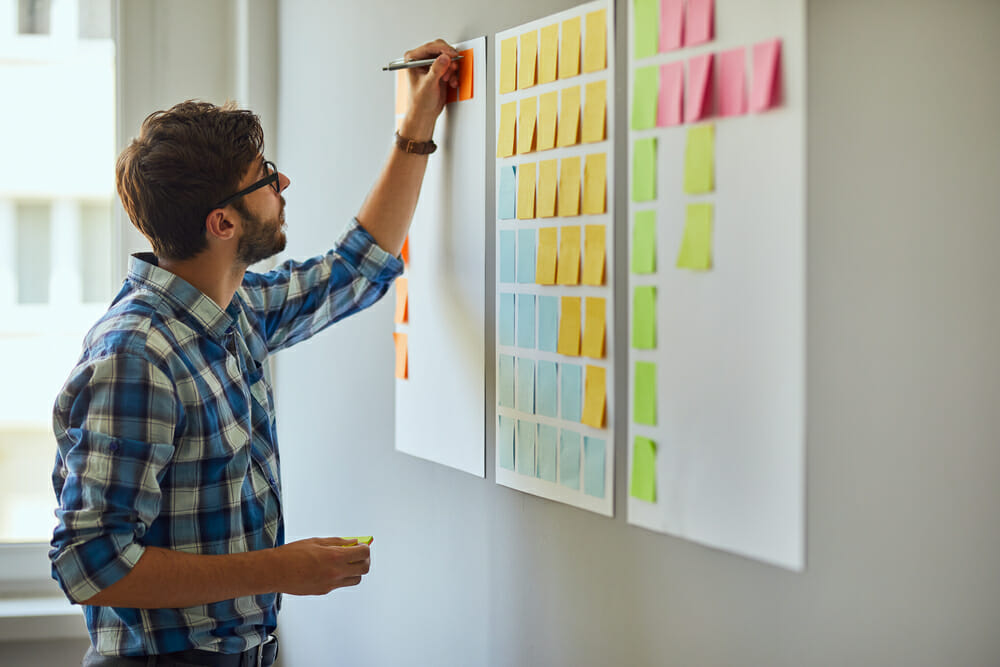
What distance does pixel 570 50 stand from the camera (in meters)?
1.00

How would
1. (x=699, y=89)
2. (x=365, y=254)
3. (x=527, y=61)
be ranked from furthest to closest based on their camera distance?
(x=365, y=254), (x=527, y=61), (x=699, y=89)

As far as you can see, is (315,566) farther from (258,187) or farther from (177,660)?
(258,187)

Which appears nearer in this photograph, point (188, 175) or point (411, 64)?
point (188, 175)

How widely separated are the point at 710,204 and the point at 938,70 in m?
0.23

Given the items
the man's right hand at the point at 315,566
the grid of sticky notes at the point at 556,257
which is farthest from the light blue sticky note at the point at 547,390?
the man's right hand at the point at 315,566

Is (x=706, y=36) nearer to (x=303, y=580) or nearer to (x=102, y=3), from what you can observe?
(x=303, y=580)

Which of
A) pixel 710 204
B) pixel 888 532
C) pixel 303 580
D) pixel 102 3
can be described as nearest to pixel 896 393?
pixel 888 532

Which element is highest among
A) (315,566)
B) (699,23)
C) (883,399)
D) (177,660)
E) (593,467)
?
(699,23)

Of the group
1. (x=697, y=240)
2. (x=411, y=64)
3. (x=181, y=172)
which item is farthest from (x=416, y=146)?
(x=697, y=240)

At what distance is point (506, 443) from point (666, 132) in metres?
0.47

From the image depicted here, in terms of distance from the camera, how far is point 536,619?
3.60 feet

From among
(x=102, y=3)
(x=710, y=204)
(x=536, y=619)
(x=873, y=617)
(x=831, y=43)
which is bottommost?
(x=536, y=619)

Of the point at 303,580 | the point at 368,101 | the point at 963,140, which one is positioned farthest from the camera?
the point at 368,101

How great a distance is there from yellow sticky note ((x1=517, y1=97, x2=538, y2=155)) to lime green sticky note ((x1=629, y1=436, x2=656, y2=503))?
1.33ft
